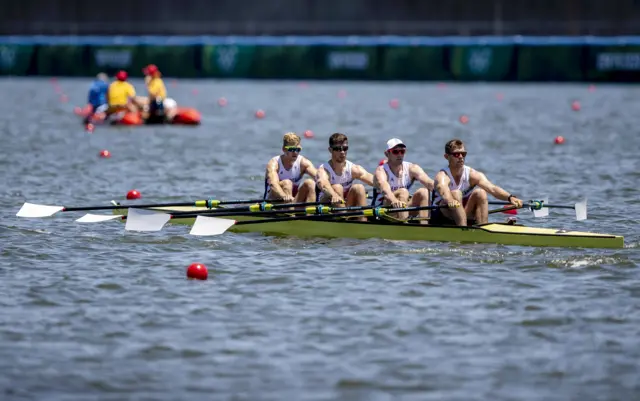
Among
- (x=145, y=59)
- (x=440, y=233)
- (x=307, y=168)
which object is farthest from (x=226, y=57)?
(x=440, y=233)

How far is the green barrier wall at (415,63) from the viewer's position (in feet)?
164

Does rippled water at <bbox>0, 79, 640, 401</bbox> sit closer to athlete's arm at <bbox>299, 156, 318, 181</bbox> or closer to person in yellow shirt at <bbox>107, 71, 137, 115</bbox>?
athlete's arm at <bbox>299, 156, 318, 181</bbox>

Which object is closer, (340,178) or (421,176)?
(421,176)

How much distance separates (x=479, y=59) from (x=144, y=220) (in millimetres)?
34684

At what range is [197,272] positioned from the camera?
1383 cm

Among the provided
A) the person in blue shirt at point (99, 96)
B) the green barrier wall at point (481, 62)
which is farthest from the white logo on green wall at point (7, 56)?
the person in blue shirt at point (99, 96)

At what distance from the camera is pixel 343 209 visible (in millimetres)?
16375

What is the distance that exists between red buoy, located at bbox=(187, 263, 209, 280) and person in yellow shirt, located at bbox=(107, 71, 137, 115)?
2006 cm

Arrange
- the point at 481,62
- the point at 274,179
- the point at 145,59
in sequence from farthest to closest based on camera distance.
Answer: the point at 145,59
the point at 481,62
the point at 274,179

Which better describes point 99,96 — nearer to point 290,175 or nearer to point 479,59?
point 290,175

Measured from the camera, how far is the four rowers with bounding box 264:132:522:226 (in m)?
16.0

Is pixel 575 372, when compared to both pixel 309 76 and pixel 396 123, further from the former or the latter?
pixel 309 76

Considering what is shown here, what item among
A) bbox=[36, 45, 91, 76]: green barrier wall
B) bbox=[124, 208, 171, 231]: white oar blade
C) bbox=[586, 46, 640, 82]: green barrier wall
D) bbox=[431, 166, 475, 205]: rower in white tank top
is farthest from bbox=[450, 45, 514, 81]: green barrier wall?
bbox=[124, 208, 171, 231]: white oar blade

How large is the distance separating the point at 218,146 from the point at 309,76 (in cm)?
2259
